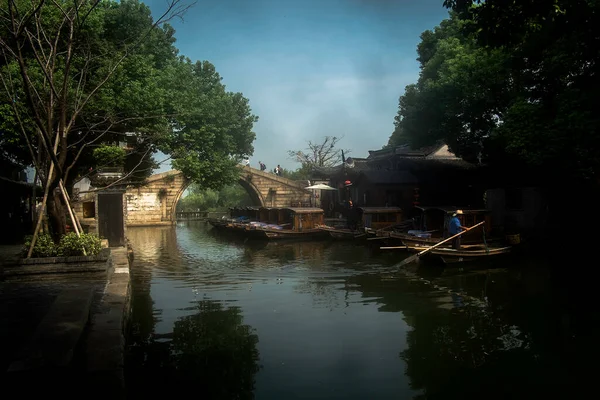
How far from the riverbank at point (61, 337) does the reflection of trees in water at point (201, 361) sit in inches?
30.0

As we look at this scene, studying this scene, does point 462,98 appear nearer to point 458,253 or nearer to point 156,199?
point 458,253

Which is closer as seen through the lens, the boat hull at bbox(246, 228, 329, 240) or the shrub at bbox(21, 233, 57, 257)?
the shrub at bbox(21, 233, 57, 257)

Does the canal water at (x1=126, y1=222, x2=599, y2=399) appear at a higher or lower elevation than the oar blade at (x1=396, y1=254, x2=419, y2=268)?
lower

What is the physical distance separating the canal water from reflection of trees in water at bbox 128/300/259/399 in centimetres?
2

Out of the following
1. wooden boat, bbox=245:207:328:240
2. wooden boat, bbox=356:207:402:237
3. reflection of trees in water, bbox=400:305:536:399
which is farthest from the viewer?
wooden boat, bbox=245:207:328:240

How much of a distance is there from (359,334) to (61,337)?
5.20 metres

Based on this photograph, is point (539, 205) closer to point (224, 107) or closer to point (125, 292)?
point (125, 292)

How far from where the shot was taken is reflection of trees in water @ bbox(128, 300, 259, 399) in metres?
6.04

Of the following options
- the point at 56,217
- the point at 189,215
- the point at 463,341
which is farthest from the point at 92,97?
the point at 189,215

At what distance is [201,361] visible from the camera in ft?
22.9

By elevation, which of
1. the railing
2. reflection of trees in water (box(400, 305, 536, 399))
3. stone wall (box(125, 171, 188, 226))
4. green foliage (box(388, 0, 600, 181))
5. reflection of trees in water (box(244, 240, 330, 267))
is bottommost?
reflection of trees in water (box(400, 305, 536, 399))

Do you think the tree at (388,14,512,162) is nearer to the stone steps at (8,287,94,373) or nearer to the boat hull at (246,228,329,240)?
the boat hull at (246,228,329,240)

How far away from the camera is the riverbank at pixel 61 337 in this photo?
429cm

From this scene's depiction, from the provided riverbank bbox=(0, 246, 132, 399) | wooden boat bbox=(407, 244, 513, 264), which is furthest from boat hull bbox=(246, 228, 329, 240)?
riverbank bbox=(0, 246, 132, 399)
